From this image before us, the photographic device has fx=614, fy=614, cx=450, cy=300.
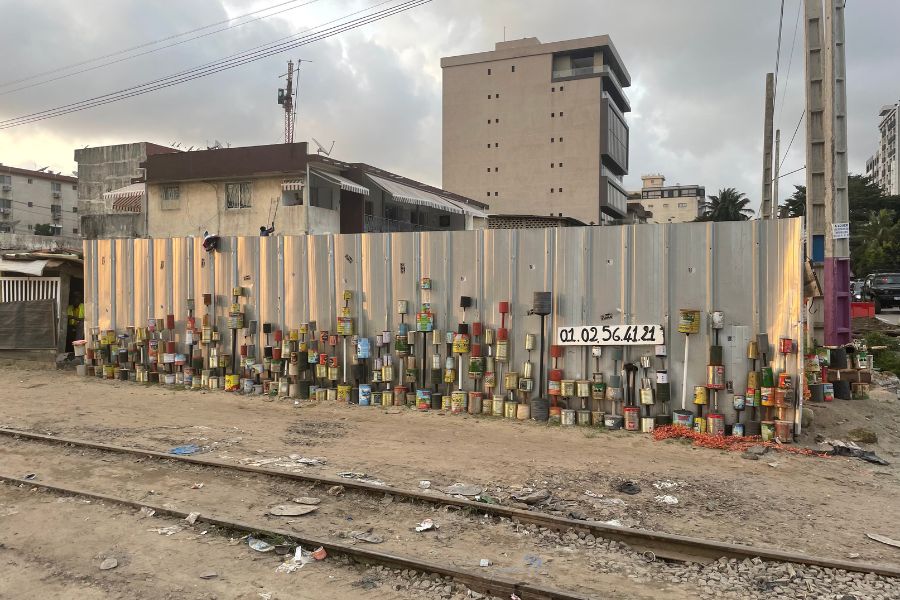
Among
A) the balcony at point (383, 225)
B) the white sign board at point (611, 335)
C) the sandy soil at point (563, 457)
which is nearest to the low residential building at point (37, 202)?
the balcony at point (383, 225)

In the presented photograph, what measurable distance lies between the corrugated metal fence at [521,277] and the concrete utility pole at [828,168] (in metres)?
4.17

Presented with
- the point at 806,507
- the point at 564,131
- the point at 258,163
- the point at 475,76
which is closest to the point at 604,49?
the point at 564,131

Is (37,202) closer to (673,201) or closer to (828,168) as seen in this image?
(828,168)

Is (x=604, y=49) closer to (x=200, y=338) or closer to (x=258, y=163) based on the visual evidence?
(x=258, y=163)

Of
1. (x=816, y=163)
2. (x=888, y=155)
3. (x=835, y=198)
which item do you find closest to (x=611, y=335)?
(x=835, y=198)

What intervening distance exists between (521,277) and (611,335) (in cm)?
164

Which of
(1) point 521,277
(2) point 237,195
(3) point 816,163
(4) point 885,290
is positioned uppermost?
(2) point 237,195

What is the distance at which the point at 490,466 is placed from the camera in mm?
7066

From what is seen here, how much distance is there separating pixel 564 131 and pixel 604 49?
933 centimetres

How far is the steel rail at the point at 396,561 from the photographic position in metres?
4.14

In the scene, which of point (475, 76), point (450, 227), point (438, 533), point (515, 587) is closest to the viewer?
point (515, 587)

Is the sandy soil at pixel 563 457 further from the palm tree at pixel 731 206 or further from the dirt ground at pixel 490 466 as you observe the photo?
the palm tree at pixel 731 206

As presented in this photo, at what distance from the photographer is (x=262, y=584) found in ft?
14.5

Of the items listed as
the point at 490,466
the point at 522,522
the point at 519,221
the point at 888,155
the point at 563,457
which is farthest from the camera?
the point at 888,155
